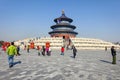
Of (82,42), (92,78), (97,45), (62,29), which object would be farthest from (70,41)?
(92,78)

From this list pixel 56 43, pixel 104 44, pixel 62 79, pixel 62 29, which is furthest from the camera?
pixel 62 29

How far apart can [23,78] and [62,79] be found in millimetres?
1950

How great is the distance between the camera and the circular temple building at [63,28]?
226ft

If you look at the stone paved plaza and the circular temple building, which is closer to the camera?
the stone paved plaza

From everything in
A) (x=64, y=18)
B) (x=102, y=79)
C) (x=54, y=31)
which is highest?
Result: (x=64, y=18)

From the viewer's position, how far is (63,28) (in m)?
70.1

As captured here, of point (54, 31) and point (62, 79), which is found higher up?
point (54, 31)

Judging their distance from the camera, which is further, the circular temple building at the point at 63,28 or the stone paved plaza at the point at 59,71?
the circular temple building at the point at 63,28

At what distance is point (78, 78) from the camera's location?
9633 mm

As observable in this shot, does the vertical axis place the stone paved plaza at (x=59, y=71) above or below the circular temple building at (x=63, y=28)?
below

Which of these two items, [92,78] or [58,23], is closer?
[92,78]

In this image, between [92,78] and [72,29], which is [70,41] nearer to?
[72,29]

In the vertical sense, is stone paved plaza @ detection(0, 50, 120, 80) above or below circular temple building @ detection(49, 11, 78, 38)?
below

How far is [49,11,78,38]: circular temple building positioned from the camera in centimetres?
6881
